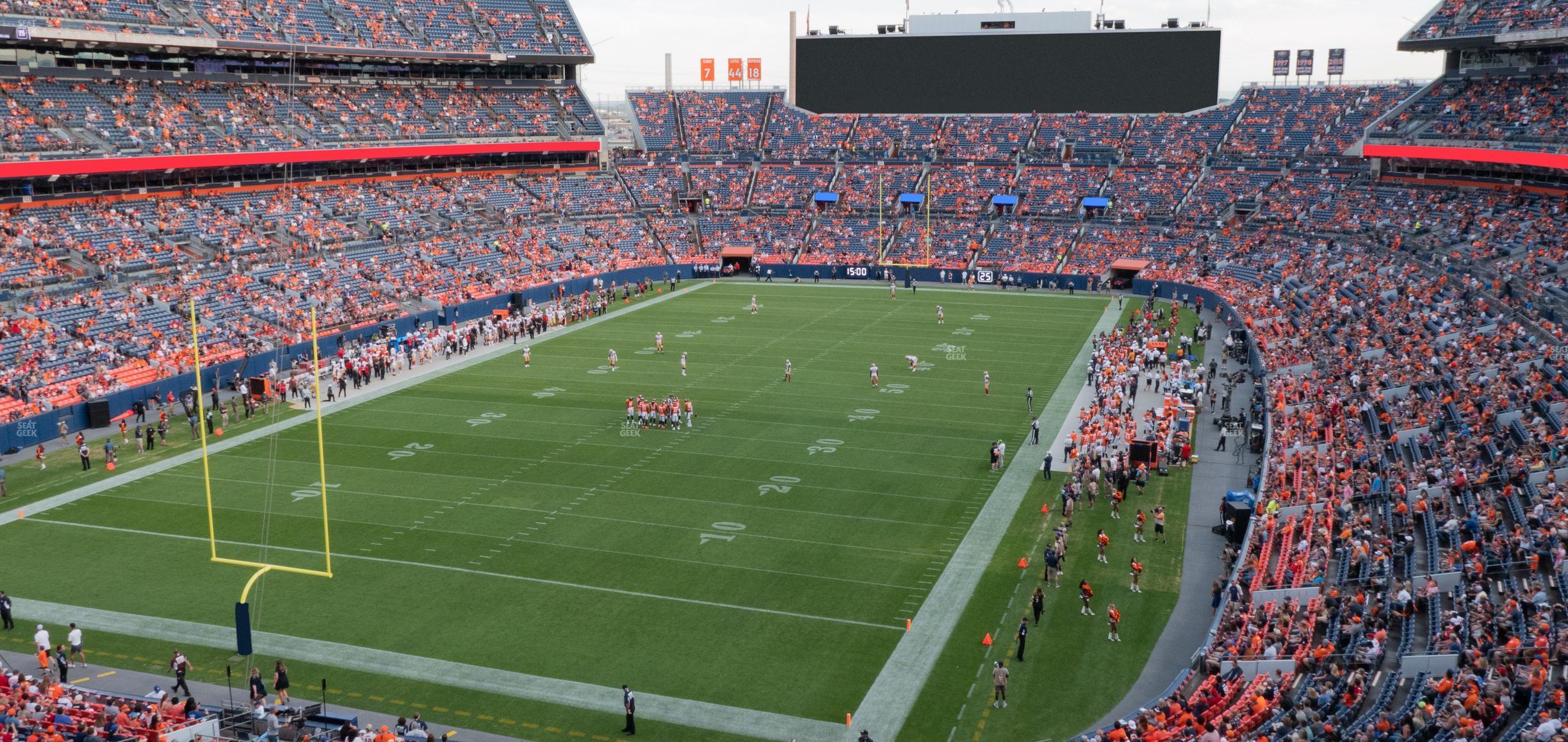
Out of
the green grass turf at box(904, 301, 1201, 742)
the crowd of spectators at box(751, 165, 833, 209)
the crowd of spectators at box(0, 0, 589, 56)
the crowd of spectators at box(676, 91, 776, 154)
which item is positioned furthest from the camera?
the crowd of spectators at box(676, 91, 776, 154)

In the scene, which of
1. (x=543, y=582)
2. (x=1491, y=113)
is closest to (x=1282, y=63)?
(x=1491, y=113)

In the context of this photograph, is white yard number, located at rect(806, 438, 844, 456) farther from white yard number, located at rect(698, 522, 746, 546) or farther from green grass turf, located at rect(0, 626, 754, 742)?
green grass turf, located at rect(0, 626, 754, 742)

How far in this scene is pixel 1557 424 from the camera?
24172 millimetres

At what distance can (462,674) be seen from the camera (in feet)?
64.2

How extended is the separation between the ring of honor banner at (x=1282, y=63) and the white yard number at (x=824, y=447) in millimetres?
51482

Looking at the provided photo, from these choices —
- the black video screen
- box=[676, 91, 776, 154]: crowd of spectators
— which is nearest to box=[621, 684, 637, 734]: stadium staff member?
the black video screen

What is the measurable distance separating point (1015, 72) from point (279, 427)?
51.7 metres

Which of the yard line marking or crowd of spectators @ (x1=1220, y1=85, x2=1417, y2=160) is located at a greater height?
crowd of spectators @ (x1=1220, y1=85, x2=1417, y2=160)

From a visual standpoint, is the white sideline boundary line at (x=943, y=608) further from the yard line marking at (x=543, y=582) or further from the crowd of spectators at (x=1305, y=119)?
the crowd of spectators at (x=1305, y=119)

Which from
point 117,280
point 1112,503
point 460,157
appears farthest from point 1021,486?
point 460,157

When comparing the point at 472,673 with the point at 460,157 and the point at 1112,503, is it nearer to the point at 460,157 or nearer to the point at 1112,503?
the point at 1112,503

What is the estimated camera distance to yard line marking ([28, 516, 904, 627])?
2158cm

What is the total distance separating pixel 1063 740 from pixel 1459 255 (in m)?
32.8

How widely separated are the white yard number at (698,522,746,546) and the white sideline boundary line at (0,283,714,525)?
47.0ft
